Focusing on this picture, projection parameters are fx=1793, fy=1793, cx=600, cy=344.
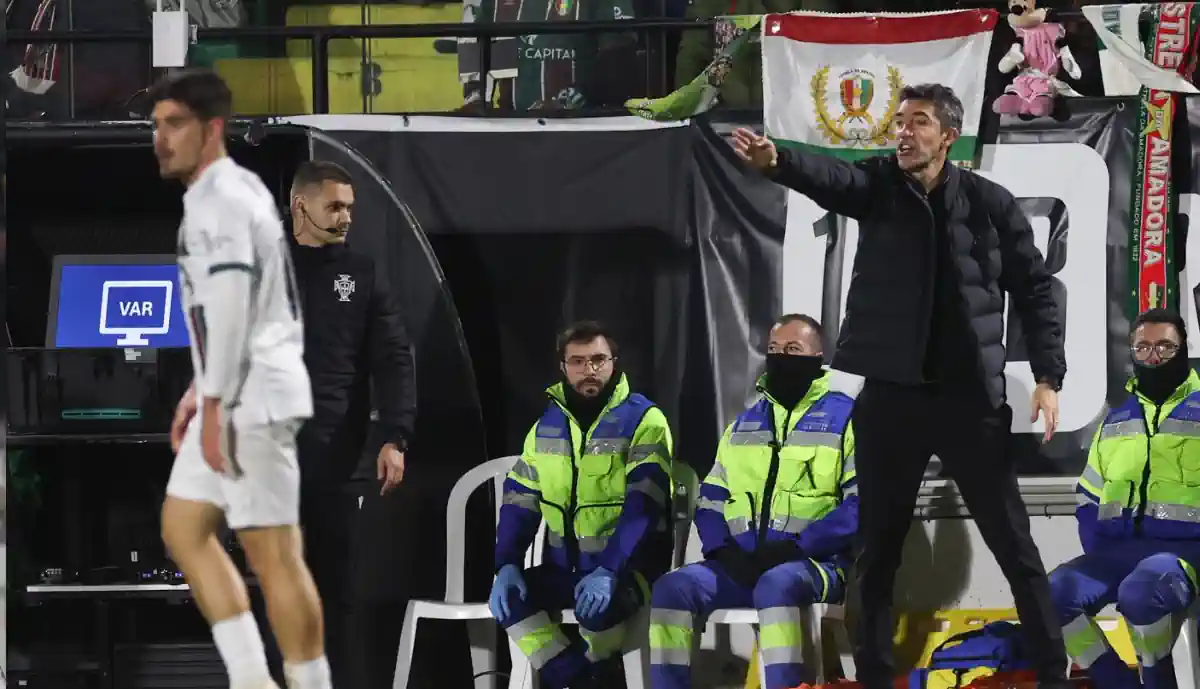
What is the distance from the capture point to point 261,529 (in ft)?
11.9

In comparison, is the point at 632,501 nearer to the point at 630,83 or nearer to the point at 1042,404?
the point at 1042,404

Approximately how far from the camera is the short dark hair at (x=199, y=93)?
3707 mm

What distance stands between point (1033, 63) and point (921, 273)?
3.71 ft

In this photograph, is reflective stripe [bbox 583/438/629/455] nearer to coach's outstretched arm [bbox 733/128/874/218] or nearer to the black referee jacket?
the black referee jacket

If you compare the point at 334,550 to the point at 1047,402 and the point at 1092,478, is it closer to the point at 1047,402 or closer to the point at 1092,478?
the point at 1047,402

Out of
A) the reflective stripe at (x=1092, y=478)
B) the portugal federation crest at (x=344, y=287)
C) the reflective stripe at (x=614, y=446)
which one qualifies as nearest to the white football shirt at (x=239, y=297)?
the portugal federation crest at (x=344, y=287)

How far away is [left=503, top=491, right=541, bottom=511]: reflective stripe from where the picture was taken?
4.57 m

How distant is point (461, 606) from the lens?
464 centimetres

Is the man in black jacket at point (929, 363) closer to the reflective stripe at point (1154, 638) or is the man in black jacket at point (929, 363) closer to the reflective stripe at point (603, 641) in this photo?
the reflective stripe at point (1154, 638)

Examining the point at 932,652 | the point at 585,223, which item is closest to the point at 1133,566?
the point at 932,652

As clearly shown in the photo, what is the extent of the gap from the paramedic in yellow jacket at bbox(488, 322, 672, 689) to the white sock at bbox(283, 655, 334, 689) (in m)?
0.75

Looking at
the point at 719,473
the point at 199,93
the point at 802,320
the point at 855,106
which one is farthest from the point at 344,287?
the point at 855,106

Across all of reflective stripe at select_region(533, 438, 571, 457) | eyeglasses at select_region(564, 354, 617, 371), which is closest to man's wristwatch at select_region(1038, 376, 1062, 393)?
eyeglasses at select_region(564, 354, 617, 371)

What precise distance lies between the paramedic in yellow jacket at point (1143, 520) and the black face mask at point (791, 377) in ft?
2.42
